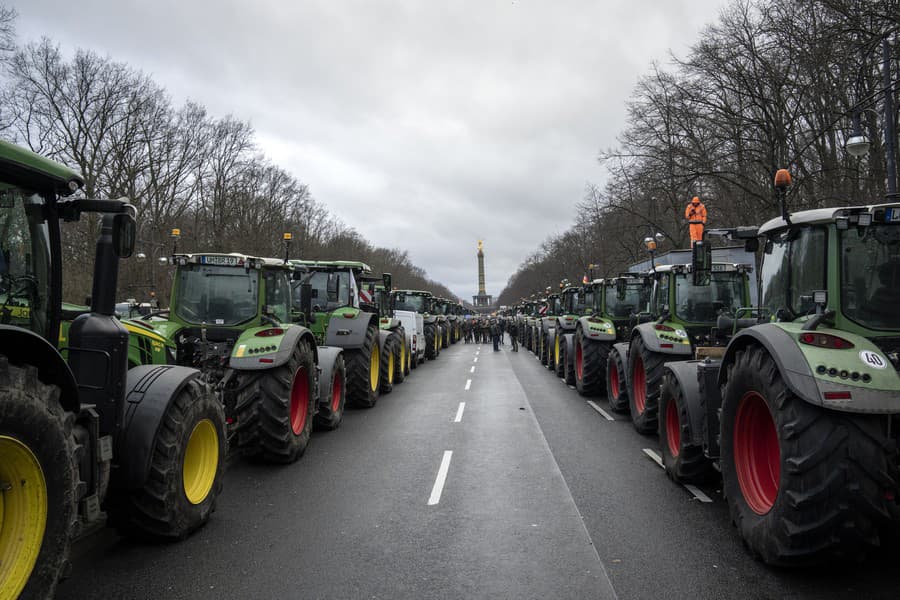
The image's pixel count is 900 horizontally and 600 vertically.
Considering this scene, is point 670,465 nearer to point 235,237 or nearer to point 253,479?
point 253,479

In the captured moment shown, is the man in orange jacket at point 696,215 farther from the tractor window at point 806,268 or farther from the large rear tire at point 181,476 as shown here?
the large rear tire at point 181,476

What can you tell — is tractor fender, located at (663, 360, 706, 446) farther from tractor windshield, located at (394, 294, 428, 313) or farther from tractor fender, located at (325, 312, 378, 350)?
tractor windshield, located at (394, 294, 428, 313)

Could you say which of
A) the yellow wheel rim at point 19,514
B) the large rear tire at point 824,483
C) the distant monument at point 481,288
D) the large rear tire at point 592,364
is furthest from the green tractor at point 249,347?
the distant monument at point 481,288

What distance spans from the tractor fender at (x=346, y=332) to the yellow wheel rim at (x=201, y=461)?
6218mm

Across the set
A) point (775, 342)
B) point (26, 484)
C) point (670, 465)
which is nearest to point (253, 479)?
point (26, 484)

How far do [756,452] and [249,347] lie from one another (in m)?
5.56

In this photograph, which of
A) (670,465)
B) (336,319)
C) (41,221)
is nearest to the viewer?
(41,221)

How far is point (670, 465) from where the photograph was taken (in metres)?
6.74

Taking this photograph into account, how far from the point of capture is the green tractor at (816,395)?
12.5 ft

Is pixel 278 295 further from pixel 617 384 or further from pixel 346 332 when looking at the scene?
pixel 617 384

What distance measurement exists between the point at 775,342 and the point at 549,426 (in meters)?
6.17

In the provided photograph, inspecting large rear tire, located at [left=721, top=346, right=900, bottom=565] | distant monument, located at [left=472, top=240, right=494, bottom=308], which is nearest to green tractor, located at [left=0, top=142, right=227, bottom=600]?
large rear tire, located at [left=721, top=346, right=900, bottom=565]

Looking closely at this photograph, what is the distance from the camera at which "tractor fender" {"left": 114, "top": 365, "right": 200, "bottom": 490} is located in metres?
4.36

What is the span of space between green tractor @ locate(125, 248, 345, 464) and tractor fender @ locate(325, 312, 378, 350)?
2.11m
